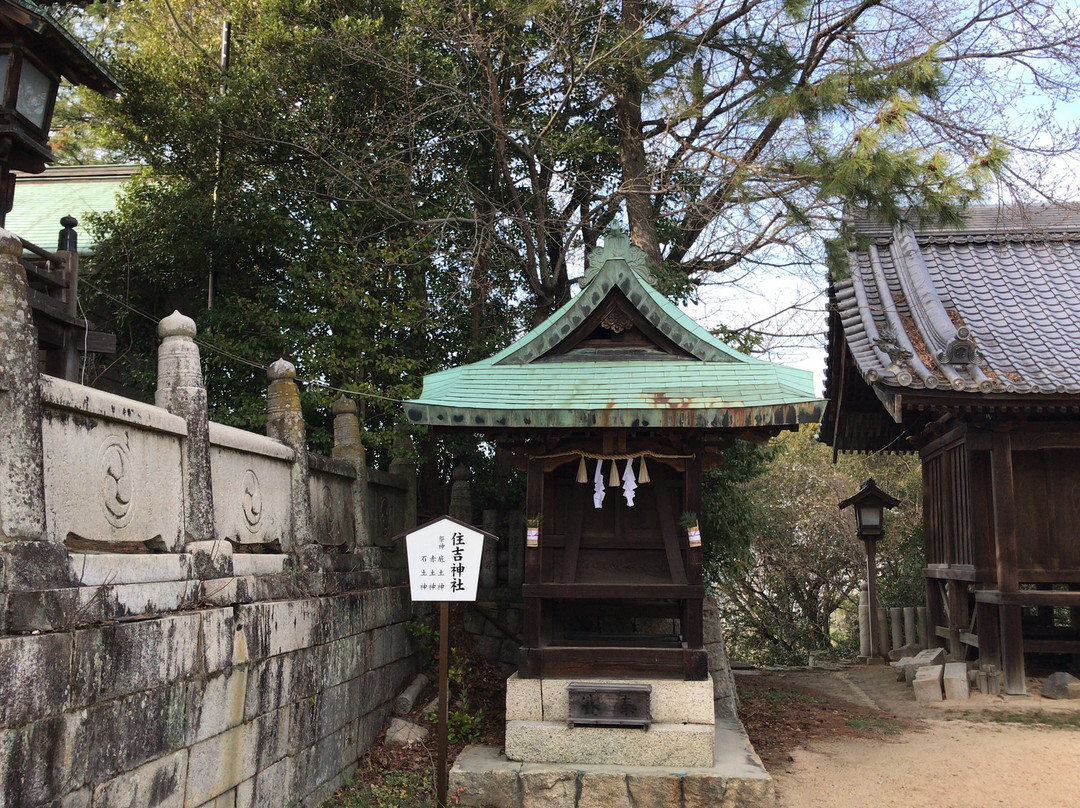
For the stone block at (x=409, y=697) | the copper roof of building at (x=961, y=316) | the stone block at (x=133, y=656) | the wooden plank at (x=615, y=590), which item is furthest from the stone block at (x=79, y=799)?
the copper roof of building at (x=961, y=316)

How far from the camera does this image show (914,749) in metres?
10.1

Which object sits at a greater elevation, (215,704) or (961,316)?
(961,316)

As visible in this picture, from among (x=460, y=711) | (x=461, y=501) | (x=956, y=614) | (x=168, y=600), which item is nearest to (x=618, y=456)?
(x=460, y=711)

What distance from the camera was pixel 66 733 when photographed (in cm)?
482

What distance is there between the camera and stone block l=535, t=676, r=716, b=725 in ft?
30.0

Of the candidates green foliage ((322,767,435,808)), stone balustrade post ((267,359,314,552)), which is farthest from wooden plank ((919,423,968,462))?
stone balustrade post ((267,359,314,552))

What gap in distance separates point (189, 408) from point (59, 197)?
1423 cm

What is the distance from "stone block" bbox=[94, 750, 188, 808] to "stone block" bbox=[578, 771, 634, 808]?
3849 mm

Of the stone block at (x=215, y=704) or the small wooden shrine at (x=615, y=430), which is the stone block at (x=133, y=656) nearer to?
the stone block at (x=215, y=704)

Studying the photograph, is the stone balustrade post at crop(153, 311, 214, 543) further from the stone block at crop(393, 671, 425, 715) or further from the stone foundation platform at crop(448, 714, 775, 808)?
the stone block at crop(393, 671, 425, 715)

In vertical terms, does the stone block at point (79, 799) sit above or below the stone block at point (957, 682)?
above

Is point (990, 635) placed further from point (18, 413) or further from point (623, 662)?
point (18, 413)

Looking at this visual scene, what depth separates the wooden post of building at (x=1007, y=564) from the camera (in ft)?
37.7

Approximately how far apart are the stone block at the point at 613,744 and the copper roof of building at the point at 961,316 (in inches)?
180
